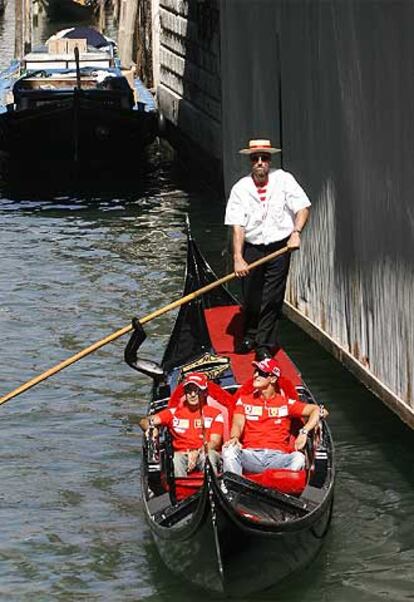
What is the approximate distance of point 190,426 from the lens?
8953 millimetres

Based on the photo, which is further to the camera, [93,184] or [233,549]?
[93,184]

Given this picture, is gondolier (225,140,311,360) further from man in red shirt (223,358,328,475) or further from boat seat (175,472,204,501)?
boat seat (175,472,204,501)

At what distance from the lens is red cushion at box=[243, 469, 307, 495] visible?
27.8ft

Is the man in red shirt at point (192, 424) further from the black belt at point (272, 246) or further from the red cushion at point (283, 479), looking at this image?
the black belt at point (272, 246)

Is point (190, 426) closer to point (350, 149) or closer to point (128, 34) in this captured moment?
point (350, 149)

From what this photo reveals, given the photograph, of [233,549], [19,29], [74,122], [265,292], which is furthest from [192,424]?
[19,29]

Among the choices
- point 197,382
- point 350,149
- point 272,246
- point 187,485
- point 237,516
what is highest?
point 350,149

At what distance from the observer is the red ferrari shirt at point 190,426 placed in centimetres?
892

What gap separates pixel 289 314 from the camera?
1341 centimetres

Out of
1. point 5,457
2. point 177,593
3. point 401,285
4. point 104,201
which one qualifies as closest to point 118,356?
point 5,457

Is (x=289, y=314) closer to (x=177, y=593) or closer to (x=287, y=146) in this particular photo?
(x=287, y=146)

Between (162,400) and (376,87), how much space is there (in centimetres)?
242

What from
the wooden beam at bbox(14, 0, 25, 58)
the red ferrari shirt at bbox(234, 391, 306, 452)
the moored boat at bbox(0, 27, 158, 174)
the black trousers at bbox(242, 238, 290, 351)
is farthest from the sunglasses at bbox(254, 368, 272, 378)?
the wooden beam at bbox(14, 0, 25, 58)

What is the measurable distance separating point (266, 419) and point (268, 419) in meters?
0.01
